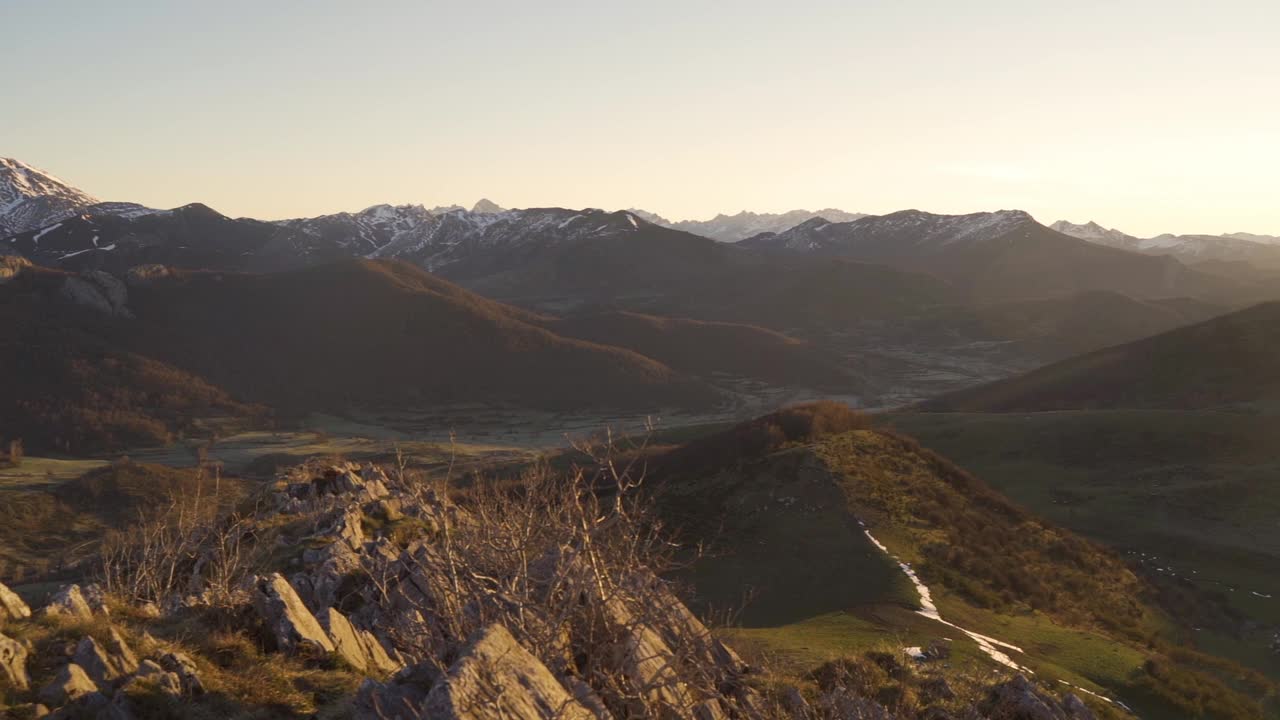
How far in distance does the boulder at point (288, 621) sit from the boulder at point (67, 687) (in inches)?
140

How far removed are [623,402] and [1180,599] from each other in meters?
164

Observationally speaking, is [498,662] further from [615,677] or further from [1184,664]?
[1184,664]

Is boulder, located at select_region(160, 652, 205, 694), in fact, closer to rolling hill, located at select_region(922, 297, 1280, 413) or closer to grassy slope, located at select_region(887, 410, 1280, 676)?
grassy slope, located at select_region(887, 410, 1280, 676)

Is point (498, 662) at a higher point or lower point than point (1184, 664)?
higher

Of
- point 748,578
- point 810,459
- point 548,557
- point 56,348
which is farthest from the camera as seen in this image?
point 56,348

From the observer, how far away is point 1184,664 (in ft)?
90.8

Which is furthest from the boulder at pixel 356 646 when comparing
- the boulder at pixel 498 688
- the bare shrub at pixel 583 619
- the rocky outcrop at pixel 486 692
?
the boulder at pixel 498 688

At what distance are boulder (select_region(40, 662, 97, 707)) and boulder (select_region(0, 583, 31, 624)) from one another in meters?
3.03

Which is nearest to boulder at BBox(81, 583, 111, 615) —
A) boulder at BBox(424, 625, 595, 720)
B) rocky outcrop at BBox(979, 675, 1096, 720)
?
boulder at BBox(424, 625, 595, 720)

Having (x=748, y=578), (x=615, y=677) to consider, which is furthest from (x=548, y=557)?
(x=748, y=578)

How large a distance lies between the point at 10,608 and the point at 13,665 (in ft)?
9.37

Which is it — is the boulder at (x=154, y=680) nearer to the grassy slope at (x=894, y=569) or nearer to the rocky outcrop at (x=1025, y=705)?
the grassy slope at (x=894, y=569)

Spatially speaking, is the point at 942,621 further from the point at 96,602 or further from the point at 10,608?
the point at 10,608

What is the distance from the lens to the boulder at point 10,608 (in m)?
13.8
